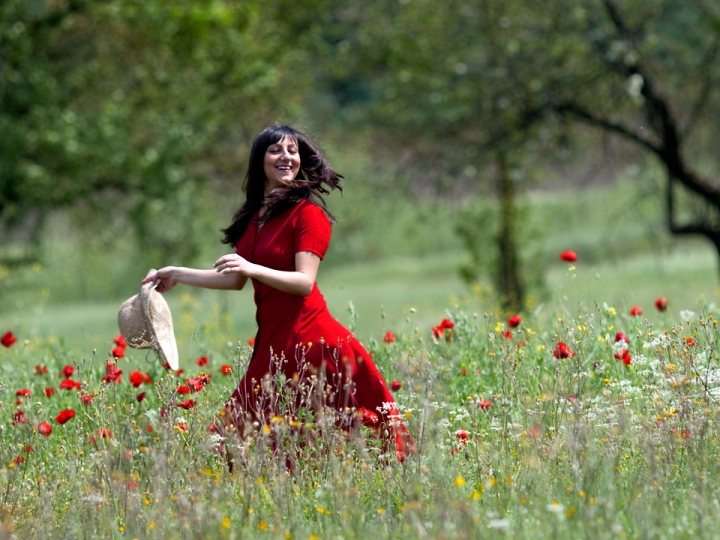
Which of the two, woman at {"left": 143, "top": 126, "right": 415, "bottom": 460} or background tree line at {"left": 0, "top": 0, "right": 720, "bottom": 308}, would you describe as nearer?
woman at {"left": 143, "top": 126, "right": 415, "bottom": 460}

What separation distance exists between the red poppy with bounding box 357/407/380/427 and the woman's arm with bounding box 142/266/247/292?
0.75 metres

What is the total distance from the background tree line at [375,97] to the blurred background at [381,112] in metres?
0.03

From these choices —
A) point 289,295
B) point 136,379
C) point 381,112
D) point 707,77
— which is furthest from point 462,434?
point 381,112

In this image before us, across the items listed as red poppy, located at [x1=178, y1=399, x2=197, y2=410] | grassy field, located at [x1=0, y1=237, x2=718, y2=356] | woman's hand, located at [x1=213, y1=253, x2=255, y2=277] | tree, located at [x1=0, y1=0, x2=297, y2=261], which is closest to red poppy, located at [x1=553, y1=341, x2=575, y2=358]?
woman's hand, located at [x1=213, y1=253, x2=255, y2=277]

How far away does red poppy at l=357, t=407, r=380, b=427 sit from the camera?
406cm

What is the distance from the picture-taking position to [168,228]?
14891 mm

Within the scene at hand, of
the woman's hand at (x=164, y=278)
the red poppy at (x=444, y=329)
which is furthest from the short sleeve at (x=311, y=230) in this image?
the red poppy at (x=444, y=329)

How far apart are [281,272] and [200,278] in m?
0.43

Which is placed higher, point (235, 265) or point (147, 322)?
point (235, 265)

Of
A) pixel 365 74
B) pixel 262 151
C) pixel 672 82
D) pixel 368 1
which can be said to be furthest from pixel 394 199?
pixel 262 151

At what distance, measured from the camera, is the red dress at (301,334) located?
4125 mm

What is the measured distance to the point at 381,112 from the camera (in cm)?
1402

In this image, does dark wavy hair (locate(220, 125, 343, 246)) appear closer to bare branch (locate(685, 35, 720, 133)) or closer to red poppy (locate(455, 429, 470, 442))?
red poppy (locate(455, 429, 470, 442))

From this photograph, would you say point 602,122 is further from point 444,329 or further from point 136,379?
point 136,379
